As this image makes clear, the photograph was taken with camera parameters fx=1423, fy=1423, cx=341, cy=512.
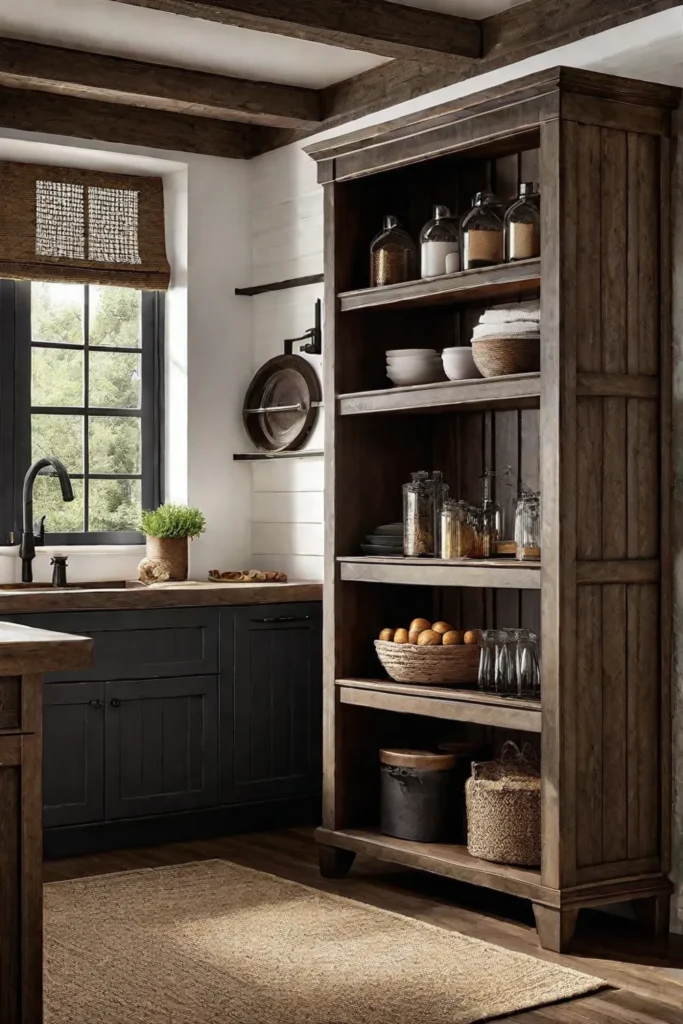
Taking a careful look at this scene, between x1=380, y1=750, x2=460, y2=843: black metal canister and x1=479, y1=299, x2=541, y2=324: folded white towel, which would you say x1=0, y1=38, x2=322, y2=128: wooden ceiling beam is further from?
x1=380, y1=750, x2=460, y2=843: black metal canister

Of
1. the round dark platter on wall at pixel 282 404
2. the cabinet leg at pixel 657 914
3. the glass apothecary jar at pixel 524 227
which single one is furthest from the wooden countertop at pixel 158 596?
the cabinet leg at pixel 657 914

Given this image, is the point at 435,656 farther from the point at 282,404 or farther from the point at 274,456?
the point at 282,404

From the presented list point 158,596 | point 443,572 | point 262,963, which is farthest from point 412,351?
point 262,963

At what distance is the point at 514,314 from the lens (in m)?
4.16

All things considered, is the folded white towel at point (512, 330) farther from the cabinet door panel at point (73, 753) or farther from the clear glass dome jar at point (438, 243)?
the cabinet door panel at point (73, 753)

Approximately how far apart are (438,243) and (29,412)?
6.77 ft

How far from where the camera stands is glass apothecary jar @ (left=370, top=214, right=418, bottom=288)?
15.2 ft

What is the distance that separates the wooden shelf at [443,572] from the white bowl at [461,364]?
0.57 metres

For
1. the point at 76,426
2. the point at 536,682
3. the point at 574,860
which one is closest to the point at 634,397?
the point at 536,682

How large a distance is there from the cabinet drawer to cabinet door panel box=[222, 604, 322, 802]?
0.42 ft

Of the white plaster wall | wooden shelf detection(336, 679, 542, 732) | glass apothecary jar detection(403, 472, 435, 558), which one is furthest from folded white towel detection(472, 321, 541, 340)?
the white plaster wall

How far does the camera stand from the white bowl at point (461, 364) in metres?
4.37

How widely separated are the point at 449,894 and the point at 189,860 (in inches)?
37.9

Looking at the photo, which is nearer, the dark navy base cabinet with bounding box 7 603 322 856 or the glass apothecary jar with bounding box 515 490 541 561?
the glass apothecary jar with bounding box 515 490 541 561
